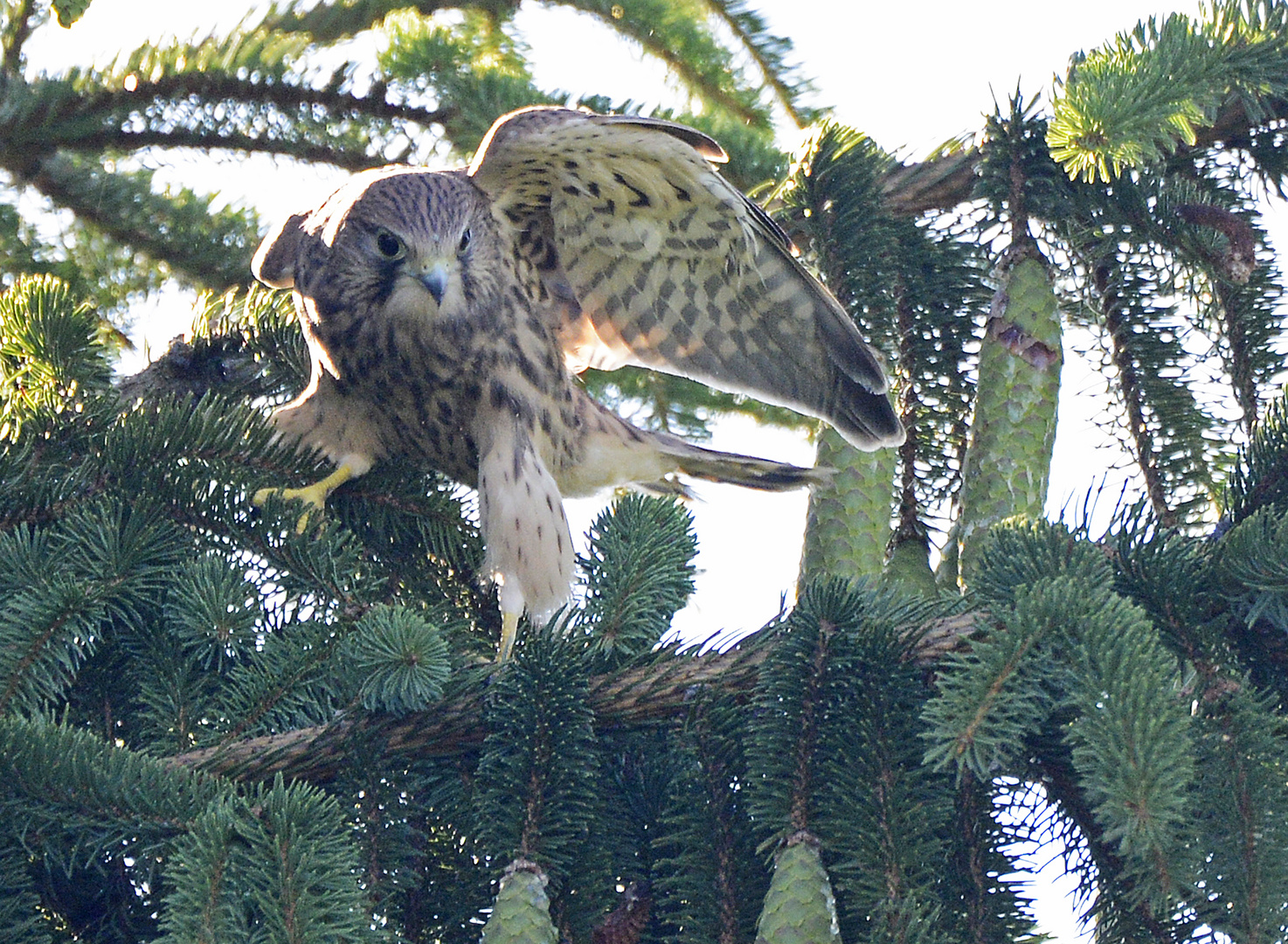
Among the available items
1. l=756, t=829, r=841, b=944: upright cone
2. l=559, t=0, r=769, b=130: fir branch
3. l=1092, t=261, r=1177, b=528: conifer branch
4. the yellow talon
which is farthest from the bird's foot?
l=1092, t=261, r=1177, b=528: conifer branch

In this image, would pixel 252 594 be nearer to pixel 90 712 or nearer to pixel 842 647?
pixel 90 712

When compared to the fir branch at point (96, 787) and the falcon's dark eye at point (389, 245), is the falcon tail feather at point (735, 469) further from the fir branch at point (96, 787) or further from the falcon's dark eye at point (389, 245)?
the fir branch at point (96, 787)

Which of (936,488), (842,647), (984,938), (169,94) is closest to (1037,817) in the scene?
(984,938)

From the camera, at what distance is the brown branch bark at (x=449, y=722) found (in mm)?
1717

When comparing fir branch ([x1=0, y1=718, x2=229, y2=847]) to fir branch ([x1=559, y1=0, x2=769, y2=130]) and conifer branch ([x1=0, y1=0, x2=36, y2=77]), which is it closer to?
conifer branch ([x1=0, y1=0, x2=36, y2=77])

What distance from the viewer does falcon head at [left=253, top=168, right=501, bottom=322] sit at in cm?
301

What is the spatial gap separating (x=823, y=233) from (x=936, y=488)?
562mm

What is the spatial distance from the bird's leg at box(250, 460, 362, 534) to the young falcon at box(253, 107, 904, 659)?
2 centimetres

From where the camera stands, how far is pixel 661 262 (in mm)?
3428

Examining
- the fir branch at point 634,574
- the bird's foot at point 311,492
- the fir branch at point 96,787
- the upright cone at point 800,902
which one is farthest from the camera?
the bird's foot at point 311,492

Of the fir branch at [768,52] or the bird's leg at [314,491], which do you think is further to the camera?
the fir branch at [768,52]

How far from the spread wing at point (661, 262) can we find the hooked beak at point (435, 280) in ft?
0.90

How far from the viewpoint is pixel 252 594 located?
1.98 m

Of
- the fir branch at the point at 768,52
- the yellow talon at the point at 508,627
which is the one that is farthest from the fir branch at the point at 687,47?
the yellow talon at the point at 508,627
